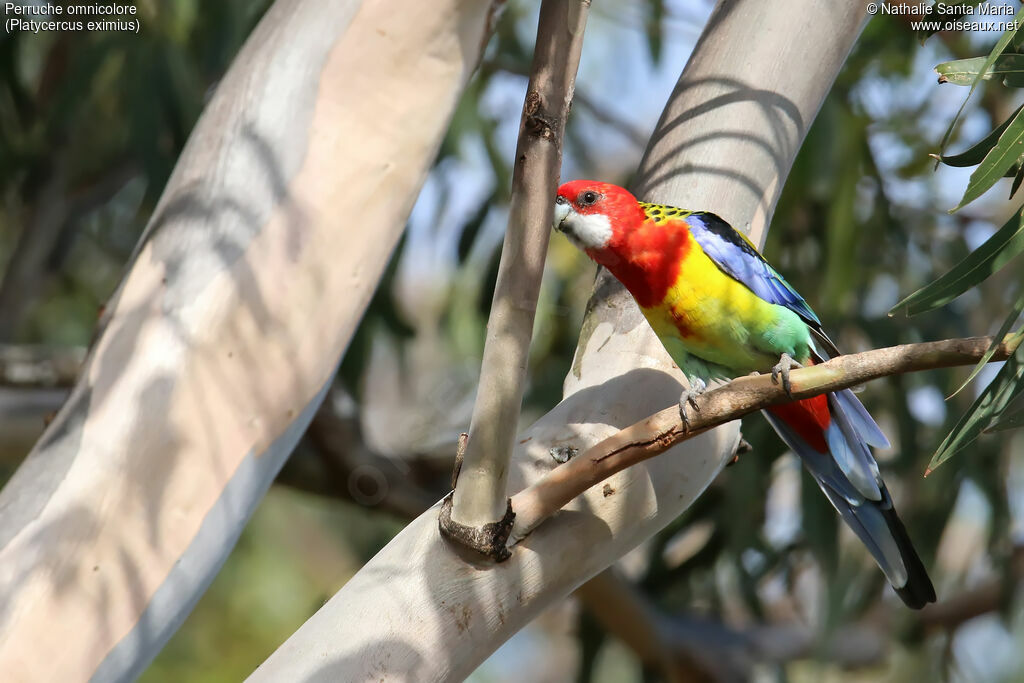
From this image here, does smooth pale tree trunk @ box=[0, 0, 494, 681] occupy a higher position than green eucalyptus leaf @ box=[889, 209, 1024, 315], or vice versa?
green eucalyptus leaf @ box=[889, 209, 1024, 315]

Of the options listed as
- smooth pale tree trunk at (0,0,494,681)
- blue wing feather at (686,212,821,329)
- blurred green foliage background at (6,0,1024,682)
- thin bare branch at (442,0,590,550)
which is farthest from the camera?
blurred green foliage background at (6,0,1024,682)

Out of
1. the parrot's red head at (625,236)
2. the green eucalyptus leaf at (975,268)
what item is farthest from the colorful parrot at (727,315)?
the green eucalyptus leaf at (975,268)

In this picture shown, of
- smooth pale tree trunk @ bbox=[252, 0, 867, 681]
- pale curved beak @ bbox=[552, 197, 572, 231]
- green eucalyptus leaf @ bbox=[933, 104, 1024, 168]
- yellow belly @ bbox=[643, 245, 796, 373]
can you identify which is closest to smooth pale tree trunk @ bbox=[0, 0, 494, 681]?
pale curved beak @ bbox=[552, 197, 572, 231]

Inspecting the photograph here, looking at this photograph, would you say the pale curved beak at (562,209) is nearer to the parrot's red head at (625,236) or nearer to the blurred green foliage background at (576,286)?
the parrot's red head at (625,236)

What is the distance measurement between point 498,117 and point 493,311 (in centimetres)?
234

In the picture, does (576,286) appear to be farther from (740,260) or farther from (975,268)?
(975,268)

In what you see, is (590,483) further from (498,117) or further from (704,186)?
(498,117)

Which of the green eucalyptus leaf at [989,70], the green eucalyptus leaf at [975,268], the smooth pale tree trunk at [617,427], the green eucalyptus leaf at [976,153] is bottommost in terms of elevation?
the smooth pale tree trunk at [617,427]

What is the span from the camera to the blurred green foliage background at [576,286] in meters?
2.67

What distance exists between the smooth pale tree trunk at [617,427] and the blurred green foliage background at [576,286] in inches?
43.1

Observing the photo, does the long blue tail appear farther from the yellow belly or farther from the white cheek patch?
the white cheek patch

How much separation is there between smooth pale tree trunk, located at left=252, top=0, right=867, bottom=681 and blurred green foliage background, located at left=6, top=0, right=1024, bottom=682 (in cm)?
110

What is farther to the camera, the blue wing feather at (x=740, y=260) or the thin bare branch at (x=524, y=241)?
the blue wing feather at (x=740, y=260)

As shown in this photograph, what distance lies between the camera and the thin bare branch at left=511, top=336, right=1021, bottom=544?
993 mm
